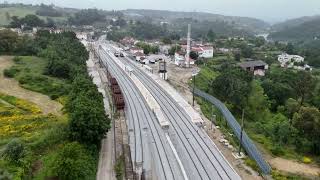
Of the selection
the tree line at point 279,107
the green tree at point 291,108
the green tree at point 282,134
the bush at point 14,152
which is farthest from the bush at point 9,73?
the green tree at point 291,108

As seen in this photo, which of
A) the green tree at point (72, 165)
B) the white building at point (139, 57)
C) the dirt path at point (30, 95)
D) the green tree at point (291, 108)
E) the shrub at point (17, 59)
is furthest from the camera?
the white building at point (139, 57)

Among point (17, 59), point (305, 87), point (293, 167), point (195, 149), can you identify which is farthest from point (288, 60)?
point (195, 149)

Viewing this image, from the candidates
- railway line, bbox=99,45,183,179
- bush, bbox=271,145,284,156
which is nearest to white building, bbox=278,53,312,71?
railway line, bbox=99,45,183,179

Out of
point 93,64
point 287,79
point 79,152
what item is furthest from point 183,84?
point 79,152

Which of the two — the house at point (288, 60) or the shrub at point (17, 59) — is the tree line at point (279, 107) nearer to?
the shrub at point (17, 59)

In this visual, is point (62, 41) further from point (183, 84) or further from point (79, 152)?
point (79, 152)

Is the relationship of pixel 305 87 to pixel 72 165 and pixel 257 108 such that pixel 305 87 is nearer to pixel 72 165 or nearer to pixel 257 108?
pixel 257 108

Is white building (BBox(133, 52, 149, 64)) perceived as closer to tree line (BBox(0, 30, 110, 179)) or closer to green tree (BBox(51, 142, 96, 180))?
tree line (BBox(0, 30, 110, 179))
